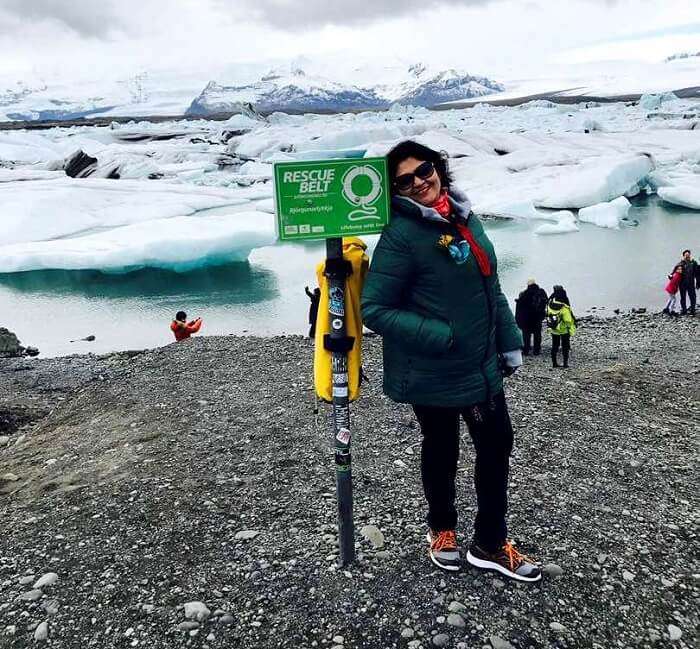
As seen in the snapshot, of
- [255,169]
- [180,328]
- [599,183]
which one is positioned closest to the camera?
[180,328]

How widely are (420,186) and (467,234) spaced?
0.25 meters

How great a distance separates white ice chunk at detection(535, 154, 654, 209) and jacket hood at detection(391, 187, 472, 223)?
27.5m

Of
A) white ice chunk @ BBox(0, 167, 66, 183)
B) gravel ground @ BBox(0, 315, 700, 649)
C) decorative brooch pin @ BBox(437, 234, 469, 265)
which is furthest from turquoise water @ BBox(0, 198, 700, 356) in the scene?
white ice chunk @ BBox(0, 167, 66, 183)

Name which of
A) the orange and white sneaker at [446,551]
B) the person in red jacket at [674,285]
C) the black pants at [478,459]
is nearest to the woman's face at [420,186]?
the black pants at [478,459]

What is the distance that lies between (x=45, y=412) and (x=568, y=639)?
6950mm

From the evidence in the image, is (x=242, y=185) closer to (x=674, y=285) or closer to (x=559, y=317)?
(x=674, y=285)

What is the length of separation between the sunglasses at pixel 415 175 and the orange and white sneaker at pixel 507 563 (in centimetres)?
162

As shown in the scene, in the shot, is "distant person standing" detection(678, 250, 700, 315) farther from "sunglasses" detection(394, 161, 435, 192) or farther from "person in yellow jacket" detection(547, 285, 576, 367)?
"sunglasses" detection(394, 161, 435, 192)

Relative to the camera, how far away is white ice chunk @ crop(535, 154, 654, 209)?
2761 centimetres

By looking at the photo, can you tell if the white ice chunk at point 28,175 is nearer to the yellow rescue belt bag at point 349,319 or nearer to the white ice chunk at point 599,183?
the white ice chunk at point 599,183

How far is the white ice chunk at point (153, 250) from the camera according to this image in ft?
61.7

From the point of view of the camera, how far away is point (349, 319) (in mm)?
2504

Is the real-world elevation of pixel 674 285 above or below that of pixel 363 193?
below

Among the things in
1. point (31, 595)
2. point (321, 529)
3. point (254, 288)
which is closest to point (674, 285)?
point (254, 288)
